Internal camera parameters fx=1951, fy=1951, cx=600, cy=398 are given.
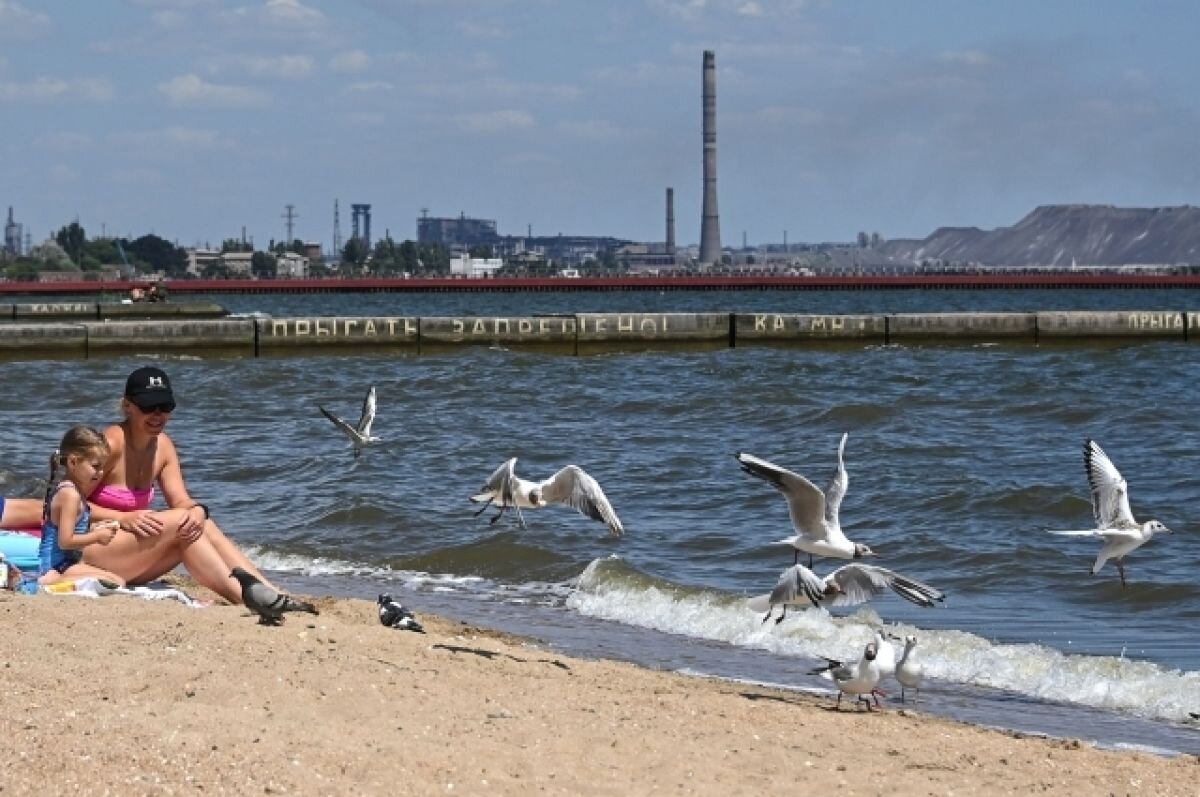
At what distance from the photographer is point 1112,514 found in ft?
26.3

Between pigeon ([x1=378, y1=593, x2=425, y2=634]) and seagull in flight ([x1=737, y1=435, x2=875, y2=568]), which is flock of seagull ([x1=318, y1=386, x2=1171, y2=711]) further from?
pigeon ([x1=378, y1=593, x2=425, y2=634])

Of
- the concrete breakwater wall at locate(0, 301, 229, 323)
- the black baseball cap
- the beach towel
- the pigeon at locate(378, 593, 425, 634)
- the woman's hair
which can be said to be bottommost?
the concrete breakwater wall at locate(0, 301, 229, 323)

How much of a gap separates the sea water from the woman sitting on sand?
1545 millimetres

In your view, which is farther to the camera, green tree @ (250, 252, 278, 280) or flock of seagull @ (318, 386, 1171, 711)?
green tree @ (250, 252, 278, 280)

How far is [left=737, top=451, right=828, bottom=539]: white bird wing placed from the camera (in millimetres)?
7078

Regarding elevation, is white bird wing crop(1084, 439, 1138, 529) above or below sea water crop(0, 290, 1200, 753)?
above

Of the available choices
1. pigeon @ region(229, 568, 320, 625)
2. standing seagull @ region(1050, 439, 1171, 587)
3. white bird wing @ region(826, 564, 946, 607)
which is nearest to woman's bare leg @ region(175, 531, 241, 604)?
pigeon @ region(229, 568, 320, 625)

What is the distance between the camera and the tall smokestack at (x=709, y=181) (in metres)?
154

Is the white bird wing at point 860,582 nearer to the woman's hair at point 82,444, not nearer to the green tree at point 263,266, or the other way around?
the woman's hair at point 82,444

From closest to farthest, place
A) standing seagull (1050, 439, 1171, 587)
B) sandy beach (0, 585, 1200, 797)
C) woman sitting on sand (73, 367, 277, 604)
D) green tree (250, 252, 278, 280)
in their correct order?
1. sandy beach (0, 585, 1200, 797)
2. woman sitting on sand (73, 367, 277, 604)
3. standing seagull (1050, 439, 1171, 587)
4. green tree (250, 252, 278, 280)

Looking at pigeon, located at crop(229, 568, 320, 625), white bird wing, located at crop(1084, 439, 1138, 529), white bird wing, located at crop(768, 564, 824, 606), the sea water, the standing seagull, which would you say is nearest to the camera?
pigeon, located at crop(229, 568, 320, 625)

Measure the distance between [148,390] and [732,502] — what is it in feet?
17.7

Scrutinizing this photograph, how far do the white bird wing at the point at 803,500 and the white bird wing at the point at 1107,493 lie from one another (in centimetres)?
133

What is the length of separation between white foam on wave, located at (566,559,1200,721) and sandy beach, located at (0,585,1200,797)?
2.83ft
